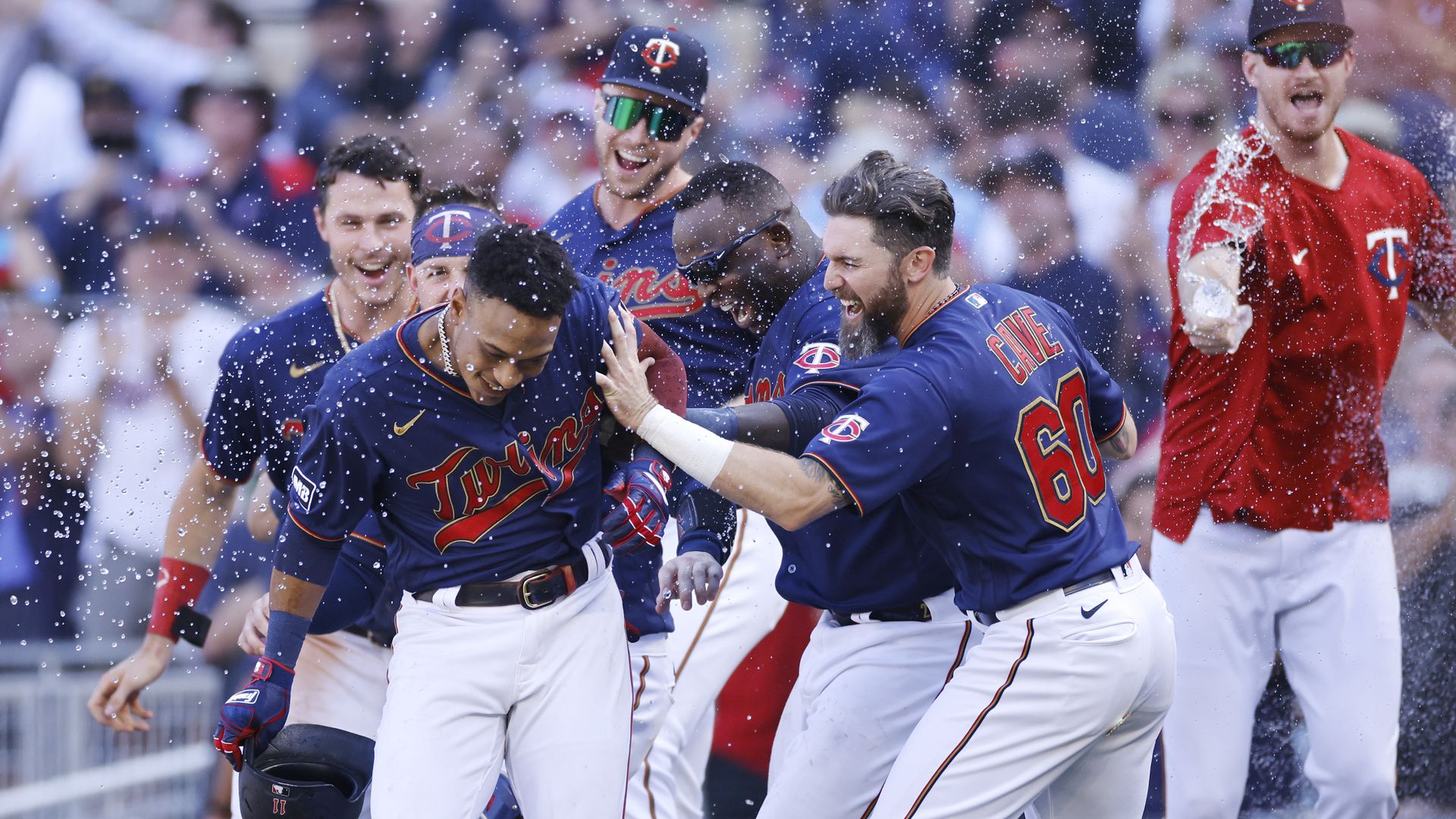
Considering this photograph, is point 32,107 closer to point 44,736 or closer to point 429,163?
point 429,163

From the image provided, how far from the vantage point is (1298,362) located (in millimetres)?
4512

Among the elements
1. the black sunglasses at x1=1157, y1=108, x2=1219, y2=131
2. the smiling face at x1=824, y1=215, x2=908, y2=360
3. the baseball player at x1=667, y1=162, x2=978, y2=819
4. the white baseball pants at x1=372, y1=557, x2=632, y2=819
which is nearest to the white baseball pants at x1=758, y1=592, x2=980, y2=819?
the baseball player at x1=667, y1=162, x2=978, y2=819

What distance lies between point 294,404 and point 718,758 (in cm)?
228

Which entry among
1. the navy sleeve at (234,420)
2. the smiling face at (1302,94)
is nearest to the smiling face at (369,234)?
the navy sleeve at (234,420)

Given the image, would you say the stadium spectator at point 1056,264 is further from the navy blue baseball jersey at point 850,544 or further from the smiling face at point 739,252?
the navy blue baseball jersey at point 850,544

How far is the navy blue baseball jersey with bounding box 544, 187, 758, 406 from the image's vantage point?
485 centimetres

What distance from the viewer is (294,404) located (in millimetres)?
4484

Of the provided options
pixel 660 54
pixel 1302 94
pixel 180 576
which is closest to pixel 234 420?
pixel 180 576

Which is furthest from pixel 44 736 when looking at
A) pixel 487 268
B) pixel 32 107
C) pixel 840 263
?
pixel 840 263

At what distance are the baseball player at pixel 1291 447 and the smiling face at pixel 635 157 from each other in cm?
159

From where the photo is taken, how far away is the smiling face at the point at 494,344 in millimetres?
3402

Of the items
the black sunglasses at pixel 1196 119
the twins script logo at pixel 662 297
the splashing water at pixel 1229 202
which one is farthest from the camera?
the black sunglasses at pixel 1196 119

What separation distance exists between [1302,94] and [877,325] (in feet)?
5.66

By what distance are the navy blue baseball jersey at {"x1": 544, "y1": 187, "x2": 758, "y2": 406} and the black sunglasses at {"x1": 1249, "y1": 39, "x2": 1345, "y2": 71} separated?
5.73 ft
